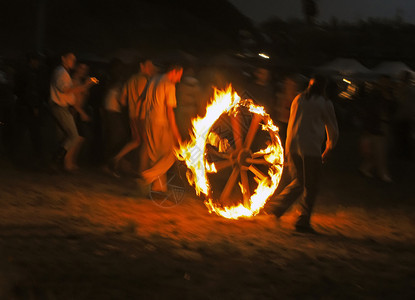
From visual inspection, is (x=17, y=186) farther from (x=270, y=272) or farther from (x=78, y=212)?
(x=270, y=272)

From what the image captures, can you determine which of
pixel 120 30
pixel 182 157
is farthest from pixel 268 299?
pixel 120 30

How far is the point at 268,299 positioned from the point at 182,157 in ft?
11.1

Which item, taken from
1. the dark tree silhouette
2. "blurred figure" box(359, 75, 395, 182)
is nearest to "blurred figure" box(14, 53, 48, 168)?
"blurred figure" box(359, 75, 395, 182)

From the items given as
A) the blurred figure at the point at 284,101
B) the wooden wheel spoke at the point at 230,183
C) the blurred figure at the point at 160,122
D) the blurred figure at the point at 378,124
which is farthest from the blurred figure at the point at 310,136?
the blurred figure at the point at 378,124

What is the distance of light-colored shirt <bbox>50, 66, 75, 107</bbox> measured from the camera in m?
10.2

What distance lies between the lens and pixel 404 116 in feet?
42.8

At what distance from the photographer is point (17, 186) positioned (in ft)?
31.6

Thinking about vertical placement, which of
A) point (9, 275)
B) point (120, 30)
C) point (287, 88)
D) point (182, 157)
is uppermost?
point (120, 30)

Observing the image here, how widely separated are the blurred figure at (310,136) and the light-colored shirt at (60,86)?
401 cm

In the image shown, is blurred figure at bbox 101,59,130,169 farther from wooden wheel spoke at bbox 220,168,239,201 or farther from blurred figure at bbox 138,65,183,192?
wooden wheel spoke at bbox 220,168,239,201

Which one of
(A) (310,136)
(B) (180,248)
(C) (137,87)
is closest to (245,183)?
(A) (310,136)

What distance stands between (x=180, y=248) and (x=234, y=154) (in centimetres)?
219

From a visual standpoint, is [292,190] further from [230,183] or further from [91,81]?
[91,81]

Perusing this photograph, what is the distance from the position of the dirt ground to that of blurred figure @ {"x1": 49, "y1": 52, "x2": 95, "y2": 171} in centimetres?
64
